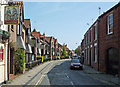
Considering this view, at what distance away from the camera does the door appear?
1570 centimetres

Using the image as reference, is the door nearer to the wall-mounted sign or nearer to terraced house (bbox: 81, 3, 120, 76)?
terraced house (bbox: 81, 3, 120, 76)

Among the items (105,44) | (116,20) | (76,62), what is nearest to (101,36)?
(105,44)

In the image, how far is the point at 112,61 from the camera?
16.7 meters

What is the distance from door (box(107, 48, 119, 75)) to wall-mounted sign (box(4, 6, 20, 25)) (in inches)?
412

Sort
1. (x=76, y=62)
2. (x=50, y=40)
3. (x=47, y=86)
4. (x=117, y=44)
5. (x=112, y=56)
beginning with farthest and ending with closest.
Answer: (x=50, y=40), (x=76, y=62), (x=112, y=56), (x=117, y=44), (x=47, y=86)

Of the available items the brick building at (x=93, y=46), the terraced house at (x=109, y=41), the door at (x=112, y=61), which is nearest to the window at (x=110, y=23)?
the terraced house at (x=109, y=41)

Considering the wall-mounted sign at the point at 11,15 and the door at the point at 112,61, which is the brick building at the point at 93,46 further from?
the wall-mounted sign at the point at 11,15

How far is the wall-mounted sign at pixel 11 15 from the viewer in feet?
36.4

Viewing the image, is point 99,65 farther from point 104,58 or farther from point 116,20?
point 116,20

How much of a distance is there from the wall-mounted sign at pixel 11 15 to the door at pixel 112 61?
34.3ft

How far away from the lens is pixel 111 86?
1107 cm

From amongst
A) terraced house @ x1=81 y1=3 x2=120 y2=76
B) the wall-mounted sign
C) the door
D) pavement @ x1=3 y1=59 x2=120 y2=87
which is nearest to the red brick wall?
terraced house @ x1=81 y1=3 x2=120 y2=76

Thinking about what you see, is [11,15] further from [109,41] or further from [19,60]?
[109,41]

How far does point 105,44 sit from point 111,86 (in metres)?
7.55
